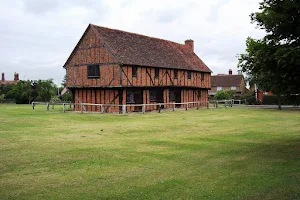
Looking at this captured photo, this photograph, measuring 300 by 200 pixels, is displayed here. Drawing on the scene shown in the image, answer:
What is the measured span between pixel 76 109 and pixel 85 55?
18.6 feet

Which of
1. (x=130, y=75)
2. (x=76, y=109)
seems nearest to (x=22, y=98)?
(x=76, y=109)

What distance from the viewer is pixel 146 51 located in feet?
114

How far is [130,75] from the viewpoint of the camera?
31016 millimetres

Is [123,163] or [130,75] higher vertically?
[130,75]

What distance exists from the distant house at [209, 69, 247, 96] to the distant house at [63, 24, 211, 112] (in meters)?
35.6

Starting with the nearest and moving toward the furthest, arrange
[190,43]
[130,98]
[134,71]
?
[134,71] → [130,98] → [190,43]

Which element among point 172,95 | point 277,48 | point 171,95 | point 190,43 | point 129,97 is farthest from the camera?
point 190,43

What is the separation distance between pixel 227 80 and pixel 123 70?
47.6 m

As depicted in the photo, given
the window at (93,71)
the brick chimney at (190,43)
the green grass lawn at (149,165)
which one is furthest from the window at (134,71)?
the brick chimney at (190,43)

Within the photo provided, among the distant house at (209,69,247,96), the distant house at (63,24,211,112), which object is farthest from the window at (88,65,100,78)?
the distant house at (209,69,247,96)

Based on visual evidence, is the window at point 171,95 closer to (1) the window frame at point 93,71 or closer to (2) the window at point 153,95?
(2) the window at point 153,95

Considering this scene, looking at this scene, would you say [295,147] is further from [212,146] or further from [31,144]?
[31,144]

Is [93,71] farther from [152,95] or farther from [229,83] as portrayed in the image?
[229,83]

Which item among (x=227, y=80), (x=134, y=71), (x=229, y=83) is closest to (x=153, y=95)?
(x=134, y=71)
